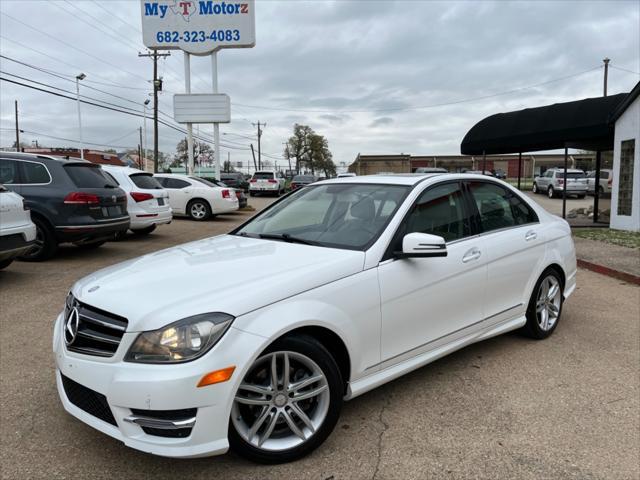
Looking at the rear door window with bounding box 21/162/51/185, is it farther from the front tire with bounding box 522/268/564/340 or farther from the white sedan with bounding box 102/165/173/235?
the front tire with bounding box 522/268/564/340

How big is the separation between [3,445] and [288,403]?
5.55 feet

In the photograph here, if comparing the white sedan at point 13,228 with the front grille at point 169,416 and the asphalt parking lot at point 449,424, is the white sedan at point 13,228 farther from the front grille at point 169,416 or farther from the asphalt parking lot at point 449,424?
the front grille at point 169,416

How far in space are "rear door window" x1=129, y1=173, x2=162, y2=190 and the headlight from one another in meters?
9.13

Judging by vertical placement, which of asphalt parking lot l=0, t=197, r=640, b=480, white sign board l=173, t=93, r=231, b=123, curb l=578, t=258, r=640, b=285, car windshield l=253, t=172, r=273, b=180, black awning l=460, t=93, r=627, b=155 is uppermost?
white sign board l=173, t=93, r=231, b=123

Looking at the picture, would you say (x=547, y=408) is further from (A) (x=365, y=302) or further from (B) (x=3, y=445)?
(B) (x=3, y=445)

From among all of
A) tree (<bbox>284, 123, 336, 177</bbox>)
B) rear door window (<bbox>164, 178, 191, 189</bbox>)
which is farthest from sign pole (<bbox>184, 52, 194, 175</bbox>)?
tree (<bbox>284, 123, 336, 177</bbox>)

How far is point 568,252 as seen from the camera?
201 inches

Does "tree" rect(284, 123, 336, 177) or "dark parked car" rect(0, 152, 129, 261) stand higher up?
"tree" rect(284, 123, 336, 177)

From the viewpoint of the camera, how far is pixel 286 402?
273cm

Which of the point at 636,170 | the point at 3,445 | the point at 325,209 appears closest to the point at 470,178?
the point at 325,209

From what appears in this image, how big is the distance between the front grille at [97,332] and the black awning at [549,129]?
555 inches

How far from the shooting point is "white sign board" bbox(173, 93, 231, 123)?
21938mm

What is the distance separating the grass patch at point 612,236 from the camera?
1107 centimetres

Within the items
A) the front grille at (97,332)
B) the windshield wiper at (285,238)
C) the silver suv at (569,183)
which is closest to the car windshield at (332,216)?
the windshield wiper at (285,238)
